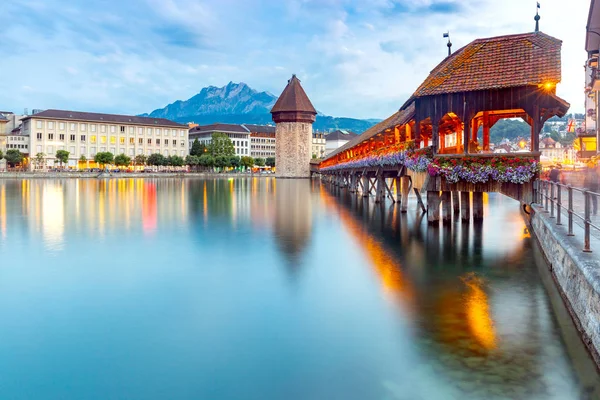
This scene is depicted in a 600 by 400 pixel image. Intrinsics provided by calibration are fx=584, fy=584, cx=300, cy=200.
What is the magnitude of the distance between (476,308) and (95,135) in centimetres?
11292

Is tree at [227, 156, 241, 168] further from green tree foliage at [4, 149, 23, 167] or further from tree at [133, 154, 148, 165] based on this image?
green tree foliage at [4, 149, 23, 167]

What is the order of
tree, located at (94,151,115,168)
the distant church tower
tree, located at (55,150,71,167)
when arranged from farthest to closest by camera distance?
tree, located at (94,151,115,168), tree, located at (55,150,71,167), the distant church tower

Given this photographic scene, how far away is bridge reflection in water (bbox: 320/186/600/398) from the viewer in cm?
557

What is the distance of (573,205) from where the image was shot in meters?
8.91

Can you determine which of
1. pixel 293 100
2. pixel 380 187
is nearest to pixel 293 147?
pixel 293 100

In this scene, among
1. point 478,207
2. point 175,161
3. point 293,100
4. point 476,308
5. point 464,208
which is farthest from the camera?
point 175,161

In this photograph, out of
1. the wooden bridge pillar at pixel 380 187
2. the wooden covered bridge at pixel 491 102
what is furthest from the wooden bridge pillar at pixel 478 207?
the wooden bridge pillar at pixel 380 187

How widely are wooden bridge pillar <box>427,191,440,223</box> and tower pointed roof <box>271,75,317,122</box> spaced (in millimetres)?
71826

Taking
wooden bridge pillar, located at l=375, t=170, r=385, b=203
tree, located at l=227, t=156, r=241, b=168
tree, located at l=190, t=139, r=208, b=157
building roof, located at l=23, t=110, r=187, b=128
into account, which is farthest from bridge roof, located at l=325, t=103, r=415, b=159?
tree, located at l=190, t=139, r=208, b=157

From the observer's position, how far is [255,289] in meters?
9.82

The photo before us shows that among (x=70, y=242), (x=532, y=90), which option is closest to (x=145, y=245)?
(x=70, y=242)

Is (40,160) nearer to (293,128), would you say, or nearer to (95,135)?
(95,135)

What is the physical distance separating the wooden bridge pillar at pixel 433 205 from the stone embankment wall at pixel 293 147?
71494 millimetres

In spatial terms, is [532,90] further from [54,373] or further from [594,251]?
[54,373]
